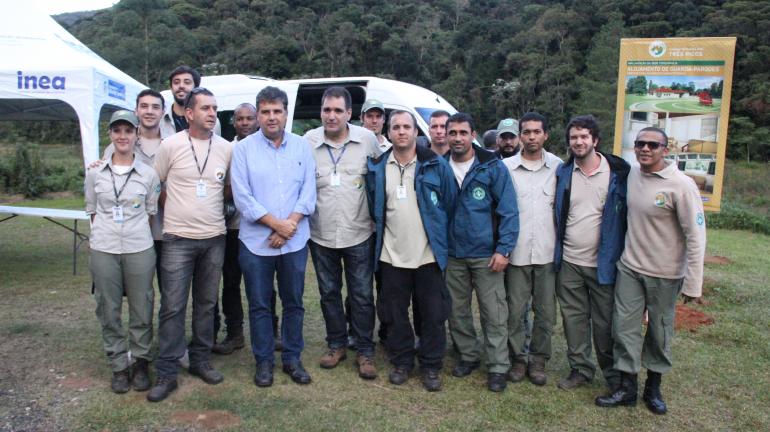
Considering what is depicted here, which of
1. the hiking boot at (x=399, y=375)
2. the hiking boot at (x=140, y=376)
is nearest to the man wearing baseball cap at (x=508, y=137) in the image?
the hiking boot at (x=399, y=375)

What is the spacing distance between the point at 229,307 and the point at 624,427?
2698mm

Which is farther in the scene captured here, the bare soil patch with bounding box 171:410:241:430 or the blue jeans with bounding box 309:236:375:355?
the blue jeans with bounding box 309:236:375:355

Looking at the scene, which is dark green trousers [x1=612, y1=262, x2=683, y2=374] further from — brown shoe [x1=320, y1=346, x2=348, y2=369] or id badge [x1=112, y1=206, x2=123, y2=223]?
id badge [x1=112, y1=206, x2=123, y2=223]

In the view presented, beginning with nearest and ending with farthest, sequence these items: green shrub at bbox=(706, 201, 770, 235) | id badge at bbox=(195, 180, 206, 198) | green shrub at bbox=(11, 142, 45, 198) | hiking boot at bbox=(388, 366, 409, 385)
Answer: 1. id badge at bbox=(195, 180, 206, 198)
2. hiking boot at bbox=(388, 366, 409, 385)
3. green shrub at bbox=(706, 201, 770, 235)
4. green shrub at bbox=(11, 142, 45, 198)

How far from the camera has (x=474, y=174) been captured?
351 centimetres

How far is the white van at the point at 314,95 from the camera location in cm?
693

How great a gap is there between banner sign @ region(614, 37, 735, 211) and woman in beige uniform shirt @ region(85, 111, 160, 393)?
499cm

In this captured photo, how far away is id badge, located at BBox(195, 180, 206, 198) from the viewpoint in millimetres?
3346

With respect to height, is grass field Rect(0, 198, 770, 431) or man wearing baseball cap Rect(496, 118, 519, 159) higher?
man wearing baseball cap Rect(496, 118, 519, 159)

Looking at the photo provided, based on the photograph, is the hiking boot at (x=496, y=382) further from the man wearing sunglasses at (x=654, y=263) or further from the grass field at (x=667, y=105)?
the grass field at (x=667, y=105)

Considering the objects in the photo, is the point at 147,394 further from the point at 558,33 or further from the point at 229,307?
the point at 558,33

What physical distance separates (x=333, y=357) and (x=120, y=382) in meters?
1.34

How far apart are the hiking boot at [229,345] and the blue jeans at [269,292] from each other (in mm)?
576

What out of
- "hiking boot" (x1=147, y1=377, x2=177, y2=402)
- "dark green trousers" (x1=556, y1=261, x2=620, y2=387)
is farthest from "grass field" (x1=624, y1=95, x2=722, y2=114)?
"hiking boot" (x1=147, y1=377, x2=177, y2=402)
